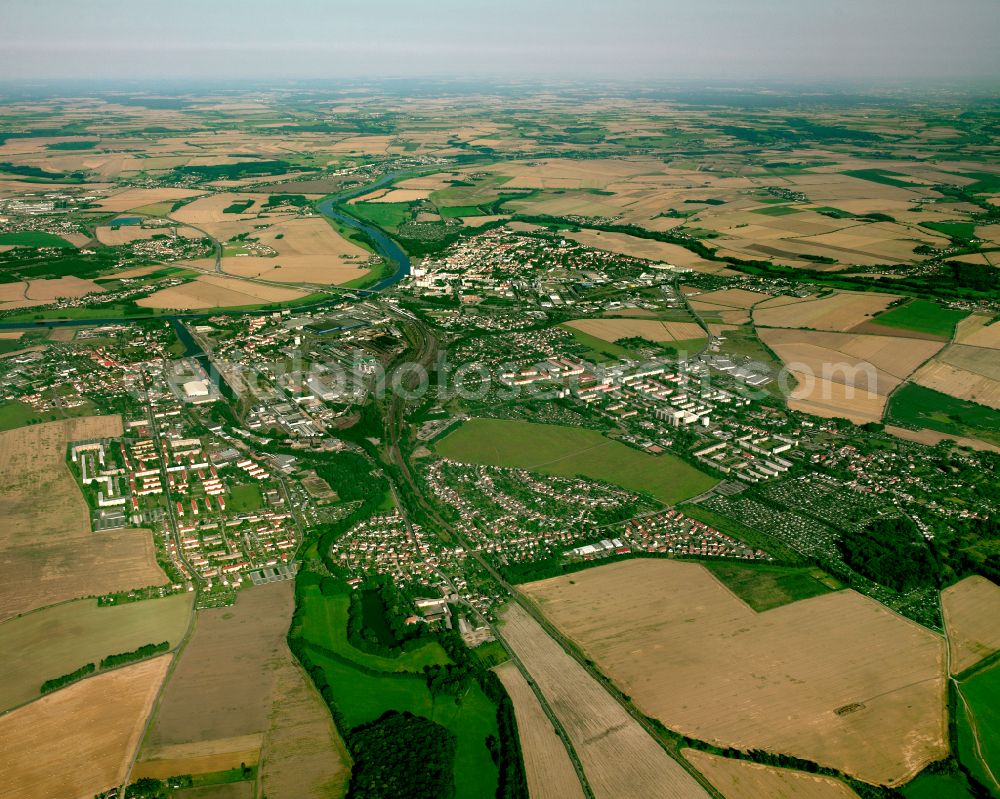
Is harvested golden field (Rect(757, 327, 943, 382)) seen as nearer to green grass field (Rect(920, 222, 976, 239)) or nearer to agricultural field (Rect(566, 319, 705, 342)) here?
agricultural field (Rect(566, 319, 705, 342))

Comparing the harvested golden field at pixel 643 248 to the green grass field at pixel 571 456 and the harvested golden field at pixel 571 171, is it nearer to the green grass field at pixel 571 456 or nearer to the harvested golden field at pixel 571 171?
the harvested golden field at pixel 571 171

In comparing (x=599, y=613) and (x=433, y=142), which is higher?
(x=433, y=142)

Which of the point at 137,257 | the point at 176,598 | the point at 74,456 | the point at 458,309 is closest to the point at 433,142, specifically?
the point at 137,257

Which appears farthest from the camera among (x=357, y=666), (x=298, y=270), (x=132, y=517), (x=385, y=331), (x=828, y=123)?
(x=828, y=123)

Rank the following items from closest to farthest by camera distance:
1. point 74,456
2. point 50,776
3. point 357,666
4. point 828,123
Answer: point 50,776
point 357,666
point 74,456
point 828,123

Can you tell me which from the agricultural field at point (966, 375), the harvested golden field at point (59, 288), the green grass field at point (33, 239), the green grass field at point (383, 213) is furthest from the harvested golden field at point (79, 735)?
the green grass field at point (383, 213)

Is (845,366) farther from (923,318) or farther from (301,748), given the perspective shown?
(301,748)

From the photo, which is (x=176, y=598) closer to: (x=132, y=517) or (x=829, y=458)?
(x=132, y=517)

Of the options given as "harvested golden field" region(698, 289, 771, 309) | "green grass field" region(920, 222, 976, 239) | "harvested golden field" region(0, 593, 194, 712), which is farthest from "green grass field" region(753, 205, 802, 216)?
"harvested golden field" region(0, 593, 194, 712)
